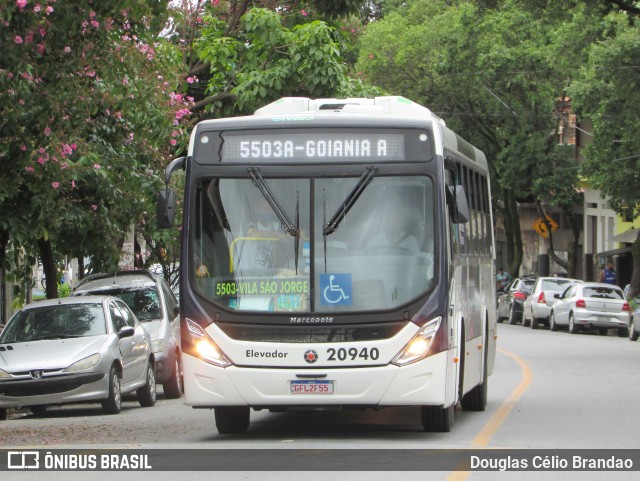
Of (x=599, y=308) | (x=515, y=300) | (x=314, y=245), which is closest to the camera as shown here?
(x=314, y=245)

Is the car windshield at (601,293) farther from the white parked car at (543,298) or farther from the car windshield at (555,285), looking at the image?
the car windshield at (555,285)

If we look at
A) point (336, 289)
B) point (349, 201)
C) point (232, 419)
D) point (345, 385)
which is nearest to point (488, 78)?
point (232, 419)

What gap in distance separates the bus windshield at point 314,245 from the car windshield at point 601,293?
28254 millimetres

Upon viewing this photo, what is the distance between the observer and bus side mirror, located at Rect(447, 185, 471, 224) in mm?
12750

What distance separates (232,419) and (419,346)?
87.9 inches

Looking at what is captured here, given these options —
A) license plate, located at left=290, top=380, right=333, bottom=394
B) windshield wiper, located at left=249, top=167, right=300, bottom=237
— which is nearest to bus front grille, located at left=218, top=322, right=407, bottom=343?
license plate, located at left=290, top=380, right=333, bottom=394

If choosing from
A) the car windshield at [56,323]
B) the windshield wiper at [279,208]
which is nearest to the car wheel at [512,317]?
the car windshield at [56,323]

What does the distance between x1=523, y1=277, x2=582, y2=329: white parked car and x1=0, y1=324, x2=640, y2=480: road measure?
2194cm

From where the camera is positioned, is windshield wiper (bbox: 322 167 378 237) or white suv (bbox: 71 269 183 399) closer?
windshield wiper (bbox: 322 167 378 237)

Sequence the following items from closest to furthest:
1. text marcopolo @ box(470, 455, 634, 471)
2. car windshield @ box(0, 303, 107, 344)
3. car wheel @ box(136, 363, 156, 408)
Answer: text marcopolo @ box(470, 455, 634, 471) → car windshield @ box(0, 303, 107, 344) → car wheel @ box(136, 363, 156, 408)

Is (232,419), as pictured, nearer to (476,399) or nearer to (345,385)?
(345,385)

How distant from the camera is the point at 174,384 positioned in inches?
829

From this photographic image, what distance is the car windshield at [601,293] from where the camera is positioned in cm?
4006

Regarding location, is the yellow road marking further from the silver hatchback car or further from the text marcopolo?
the silver hatchback car
